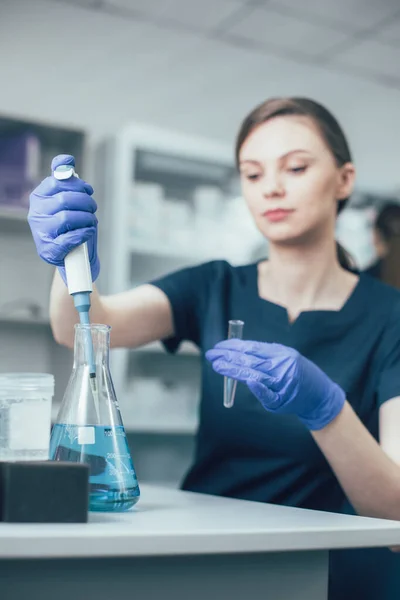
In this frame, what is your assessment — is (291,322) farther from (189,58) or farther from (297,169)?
(189,58)

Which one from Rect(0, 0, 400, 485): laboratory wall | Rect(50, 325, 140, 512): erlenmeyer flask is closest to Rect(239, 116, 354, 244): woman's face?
Rect(50, 325, 140, 512): erlenmeyer flask

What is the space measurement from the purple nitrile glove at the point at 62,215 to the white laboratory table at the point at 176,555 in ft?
1.20

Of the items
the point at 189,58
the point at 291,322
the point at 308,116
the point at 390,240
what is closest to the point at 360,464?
the point at 291,322

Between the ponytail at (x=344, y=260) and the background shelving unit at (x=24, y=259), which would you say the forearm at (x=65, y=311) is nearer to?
the ponytail at (x=344, y=260)

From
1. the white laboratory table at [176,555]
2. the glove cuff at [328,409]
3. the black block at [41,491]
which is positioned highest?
the glove cuff at [328,409]

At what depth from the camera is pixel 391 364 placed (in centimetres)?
144

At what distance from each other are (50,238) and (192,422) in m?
2.17

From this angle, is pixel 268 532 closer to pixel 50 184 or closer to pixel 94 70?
pixel 50 184

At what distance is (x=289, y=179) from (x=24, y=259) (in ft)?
6.38

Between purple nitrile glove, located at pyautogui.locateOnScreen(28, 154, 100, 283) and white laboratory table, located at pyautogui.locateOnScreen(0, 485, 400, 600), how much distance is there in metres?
0.37

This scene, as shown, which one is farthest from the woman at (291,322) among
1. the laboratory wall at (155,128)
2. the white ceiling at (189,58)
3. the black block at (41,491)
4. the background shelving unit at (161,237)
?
the white ceiling at (189,58)

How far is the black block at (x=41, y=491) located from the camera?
0.71 meters

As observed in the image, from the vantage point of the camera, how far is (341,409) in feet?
3.84

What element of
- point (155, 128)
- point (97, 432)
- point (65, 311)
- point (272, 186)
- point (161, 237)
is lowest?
point (97, 432)
